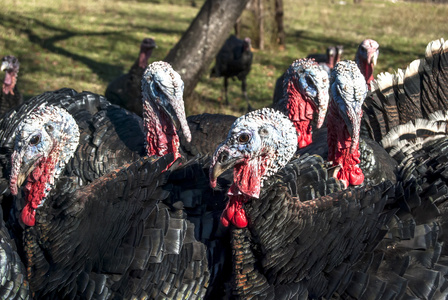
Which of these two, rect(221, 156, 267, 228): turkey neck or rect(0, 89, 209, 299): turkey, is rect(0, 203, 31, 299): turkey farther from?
rect(221, 156, 267, 228): turkey neck

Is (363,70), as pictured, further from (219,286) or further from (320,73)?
(219,286)

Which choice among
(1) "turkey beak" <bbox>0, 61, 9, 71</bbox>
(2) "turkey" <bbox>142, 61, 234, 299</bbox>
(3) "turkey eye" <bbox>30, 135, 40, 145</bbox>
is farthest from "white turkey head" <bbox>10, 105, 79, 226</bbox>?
(1) "turkey beak" <bbox>0, 61, 9, 71</bbox>

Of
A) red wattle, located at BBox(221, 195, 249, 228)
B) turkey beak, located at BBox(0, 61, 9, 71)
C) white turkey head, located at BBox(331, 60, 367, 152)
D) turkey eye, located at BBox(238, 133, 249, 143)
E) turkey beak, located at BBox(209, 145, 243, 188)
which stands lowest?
turkey beak, located at BBox(0, 61, 9, 71)

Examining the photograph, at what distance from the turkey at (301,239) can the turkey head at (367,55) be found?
2823 mm

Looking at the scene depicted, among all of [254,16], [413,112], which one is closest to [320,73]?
[413,112]

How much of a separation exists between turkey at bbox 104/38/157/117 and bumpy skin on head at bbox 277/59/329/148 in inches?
85.1

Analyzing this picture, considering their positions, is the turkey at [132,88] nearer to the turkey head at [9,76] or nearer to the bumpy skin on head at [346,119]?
the turkey head at [9,76]

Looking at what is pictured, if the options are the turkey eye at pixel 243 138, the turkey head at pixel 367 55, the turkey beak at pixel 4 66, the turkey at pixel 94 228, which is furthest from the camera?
the turkey beak at pixel 4 66

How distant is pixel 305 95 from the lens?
3842 mm

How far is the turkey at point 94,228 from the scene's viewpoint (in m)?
2.54

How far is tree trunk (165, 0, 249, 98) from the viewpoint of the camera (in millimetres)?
6078

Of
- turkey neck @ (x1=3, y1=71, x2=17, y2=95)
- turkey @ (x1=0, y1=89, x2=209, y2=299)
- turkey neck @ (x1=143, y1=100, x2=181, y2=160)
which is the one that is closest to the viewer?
turkey @ (x1=0, y1=89, x2=209, y2=299)

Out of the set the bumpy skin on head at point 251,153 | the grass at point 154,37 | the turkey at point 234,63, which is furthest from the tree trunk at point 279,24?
the bumpy skin on head at point 251,153

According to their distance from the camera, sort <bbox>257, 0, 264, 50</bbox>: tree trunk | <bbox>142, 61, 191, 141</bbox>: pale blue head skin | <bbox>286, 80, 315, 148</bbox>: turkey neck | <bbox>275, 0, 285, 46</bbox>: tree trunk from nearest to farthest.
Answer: <bbox>142, 61, 191, 141</bbox>: pale blue head skin → <bbox>286, 80, 315, 148</bbox>: turkey neck → <bbox>257, 0, 264, 50</bbox>: tree trunk → <bbox>275, 0, 285, 46</bbox>: tree trunk
